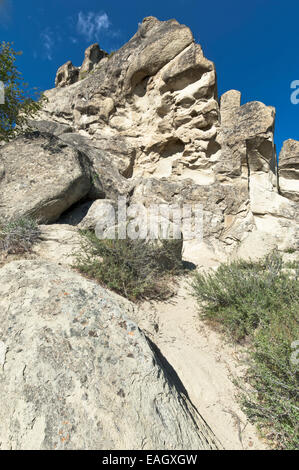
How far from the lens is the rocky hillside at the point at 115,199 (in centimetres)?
155

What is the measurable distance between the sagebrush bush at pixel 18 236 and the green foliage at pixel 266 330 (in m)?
3.09

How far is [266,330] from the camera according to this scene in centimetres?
266

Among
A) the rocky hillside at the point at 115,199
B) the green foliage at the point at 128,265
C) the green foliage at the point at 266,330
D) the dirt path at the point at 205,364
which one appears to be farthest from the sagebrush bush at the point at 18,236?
the green foliage at the point at 266,330

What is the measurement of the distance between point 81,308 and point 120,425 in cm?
A: 94

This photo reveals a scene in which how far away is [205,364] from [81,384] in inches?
64.6

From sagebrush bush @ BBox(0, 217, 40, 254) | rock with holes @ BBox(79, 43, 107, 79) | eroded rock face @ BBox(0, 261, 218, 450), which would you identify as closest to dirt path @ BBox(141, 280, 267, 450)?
eroded rock face @ BBox(0, 261, 218, 450)

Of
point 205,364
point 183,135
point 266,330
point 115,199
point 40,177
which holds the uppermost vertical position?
point 183,135

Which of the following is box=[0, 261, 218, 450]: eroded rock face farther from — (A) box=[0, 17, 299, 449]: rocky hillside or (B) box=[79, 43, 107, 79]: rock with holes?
(B) box=[79, 43, 107, 79]: rock with holes

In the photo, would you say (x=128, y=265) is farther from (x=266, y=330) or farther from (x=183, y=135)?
(x=183, y=135)

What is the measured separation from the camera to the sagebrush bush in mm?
3893

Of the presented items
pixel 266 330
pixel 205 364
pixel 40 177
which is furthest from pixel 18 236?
pixel 266 330

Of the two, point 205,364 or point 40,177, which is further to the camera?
point 40,177

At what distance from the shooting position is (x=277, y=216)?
7539mm

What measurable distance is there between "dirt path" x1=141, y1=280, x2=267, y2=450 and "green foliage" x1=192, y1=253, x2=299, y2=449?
0.52 feet
